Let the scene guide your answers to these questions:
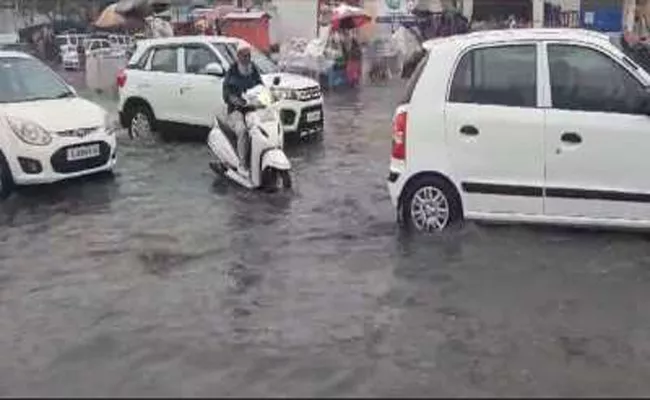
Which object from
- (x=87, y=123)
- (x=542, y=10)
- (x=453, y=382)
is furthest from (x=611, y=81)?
(x=542, y=10)

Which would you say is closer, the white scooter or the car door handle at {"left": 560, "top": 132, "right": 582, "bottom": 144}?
the car door handle at {"left": 560, "top": 132, "right": 582, "bottom": 144}

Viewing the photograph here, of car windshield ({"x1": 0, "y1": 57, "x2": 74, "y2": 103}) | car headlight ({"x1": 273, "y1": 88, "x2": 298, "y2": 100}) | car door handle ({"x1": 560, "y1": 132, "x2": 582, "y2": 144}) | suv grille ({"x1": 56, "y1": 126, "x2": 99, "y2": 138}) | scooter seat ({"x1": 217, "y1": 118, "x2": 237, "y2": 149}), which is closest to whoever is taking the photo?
car door handle ({"x1": 560, "y1": 132, "x2": 582, "y2": 144})

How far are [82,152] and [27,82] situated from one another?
1407 millimetres

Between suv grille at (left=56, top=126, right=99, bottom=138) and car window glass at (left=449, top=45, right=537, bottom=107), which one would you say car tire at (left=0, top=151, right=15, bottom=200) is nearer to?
suv grille at (left=56, top=126, right=99, bottom=138)

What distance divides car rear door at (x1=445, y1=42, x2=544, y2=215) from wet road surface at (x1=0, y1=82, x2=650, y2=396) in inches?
16.0

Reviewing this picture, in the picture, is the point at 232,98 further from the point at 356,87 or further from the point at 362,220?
the point at 356,87

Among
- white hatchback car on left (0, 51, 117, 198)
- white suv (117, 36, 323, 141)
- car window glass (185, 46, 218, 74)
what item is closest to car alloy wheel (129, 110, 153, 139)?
white suv (117, 36, 323, 141)

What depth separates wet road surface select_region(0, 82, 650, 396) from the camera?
18.5ft

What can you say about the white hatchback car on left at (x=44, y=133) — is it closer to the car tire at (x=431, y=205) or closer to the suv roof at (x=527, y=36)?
the car tire at (x=431, y=205)

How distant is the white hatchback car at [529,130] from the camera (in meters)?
8.59

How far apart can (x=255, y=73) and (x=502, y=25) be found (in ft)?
85.7

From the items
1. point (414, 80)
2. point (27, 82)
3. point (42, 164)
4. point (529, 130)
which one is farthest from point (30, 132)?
point (529, 130)

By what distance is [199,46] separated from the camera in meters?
16.8

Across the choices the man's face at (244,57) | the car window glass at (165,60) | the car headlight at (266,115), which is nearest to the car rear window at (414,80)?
the car headlight at (266,115)
